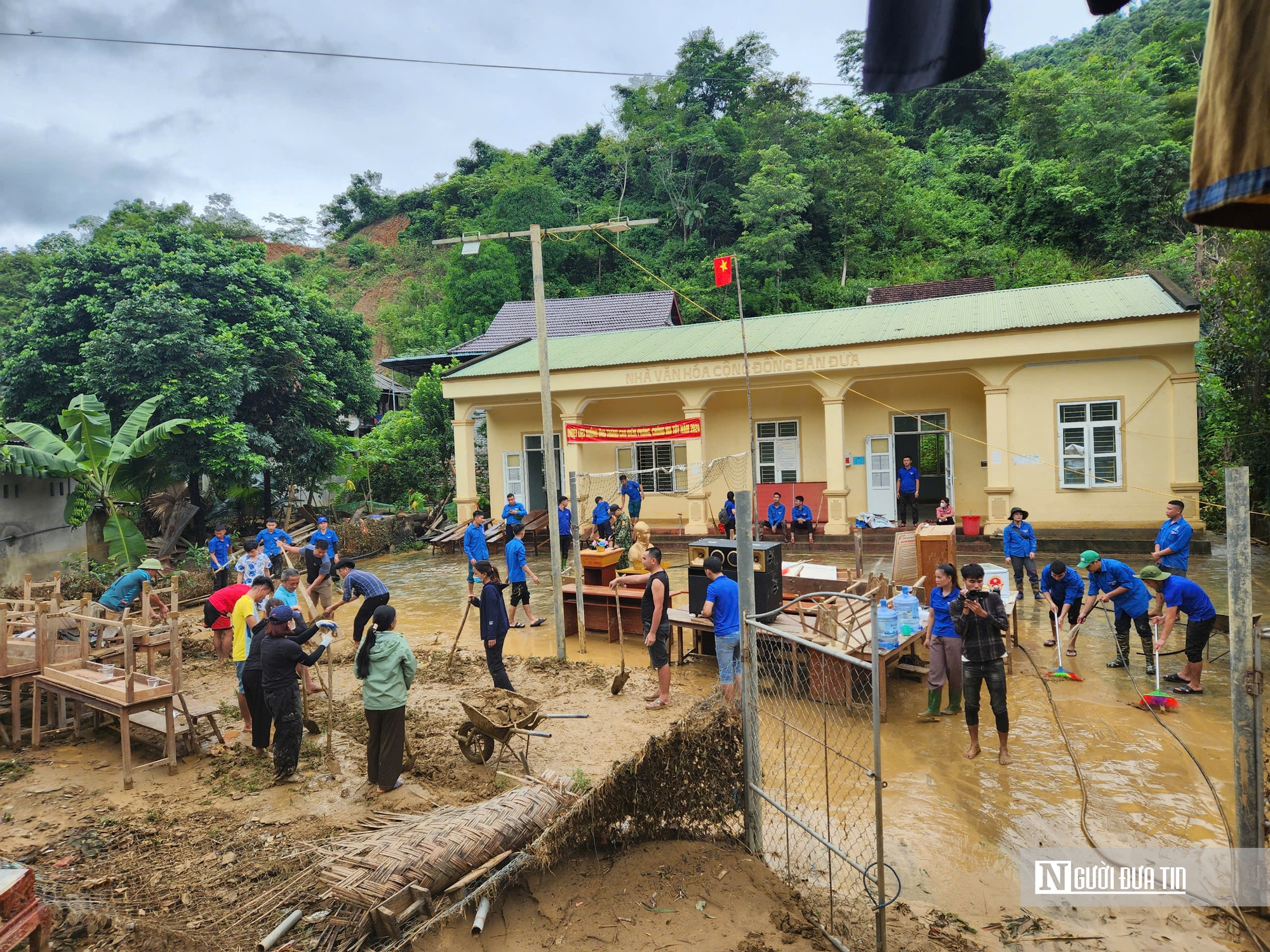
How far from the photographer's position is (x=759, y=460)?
20.0m

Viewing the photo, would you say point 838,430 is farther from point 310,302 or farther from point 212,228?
point 212,228

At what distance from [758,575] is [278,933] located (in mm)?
5972

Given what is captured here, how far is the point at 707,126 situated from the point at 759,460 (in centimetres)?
3068

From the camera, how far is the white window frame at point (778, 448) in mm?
19562

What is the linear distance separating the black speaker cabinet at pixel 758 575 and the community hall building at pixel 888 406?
6.04m

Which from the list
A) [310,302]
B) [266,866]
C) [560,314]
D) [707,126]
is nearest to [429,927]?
[266,866]

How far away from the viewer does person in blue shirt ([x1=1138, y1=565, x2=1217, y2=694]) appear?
24.0 feet

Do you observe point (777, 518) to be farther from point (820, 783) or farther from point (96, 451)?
point (96, 451)

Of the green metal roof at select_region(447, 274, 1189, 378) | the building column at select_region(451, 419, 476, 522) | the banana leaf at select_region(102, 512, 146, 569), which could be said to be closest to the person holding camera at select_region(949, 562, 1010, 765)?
the green metal roof at select_region(447, 274, 1189, 378)

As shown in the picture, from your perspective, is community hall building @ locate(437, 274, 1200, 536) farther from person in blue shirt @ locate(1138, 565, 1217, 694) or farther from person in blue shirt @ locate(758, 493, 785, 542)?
person in blue shirt @ locate(1138, 565, 1217, 694)

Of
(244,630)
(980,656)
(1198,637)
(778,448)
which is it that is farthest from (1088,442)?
(244,630)

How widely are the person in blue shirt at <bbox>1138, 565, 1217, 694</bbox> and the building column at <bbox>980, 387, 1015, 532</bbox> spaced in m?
8.45

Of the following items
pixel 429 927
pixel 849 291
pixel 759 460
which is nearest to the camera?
pixel 429 927

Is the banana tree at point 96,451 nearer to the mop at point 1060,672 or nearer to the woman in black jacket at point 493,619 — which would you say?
the woman in black jacket at point 493,619
